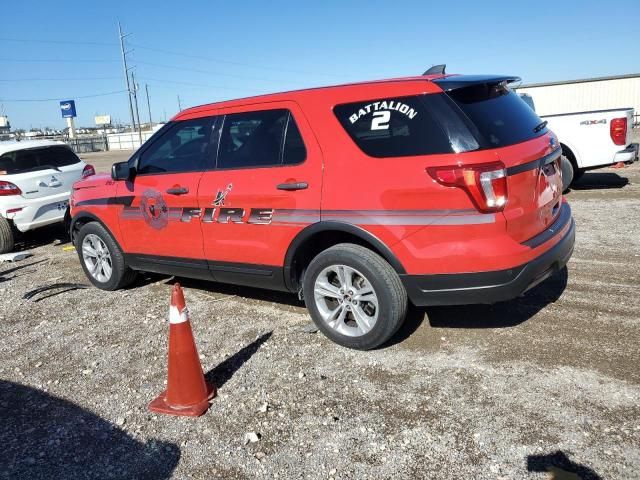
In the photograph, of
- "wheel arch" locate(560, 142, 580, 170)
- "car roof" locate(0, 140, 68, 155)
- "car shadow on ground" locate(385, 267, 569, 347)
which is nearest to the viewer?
"car shadow on ground" locate(385, 267, 569, 347)

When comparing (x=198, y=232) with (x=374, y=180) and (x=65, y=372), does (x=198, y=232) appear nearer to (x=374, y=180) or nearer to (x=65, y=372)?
(x=65, y=372)

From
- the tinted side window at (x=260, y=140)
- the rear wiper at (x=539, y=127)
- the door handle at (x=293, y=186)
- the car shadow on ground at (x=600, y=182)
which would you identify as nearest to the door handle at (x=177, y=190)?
the tinted side window at (x=260, y=140)

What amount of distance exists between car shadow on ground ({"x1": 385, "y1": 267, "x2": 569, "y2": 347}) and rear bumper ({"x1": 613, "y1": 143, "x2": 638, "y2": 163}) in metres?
5.45

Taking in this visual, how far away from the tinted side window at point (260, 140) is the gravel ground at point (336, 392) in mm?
1394

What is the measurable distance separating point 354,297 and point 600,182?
896cm

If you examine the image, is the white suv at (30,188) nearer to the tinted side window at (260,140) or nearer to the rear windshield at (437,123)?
the tinted side window at (260,140)

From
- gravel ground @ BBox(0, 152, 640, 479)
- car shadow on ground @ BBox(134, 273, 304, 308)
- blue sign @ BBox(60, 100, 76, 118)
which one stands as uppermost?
blue sign @ BBox(60, 100, 76, 118)

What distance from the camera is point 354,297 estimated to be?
378cm

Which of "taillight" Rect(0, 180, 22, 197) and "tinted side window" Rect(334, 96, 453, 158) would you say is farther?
"taillight" Rect(0, 180, 22, 197)

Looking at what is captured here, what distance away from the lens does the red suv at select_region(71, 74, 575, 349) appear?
3.27m

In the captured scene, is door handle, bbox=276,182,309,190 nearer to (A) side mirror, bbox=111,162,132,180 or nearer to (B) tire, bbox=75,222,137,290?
(A) side mirror, bbox=111,162,132,180

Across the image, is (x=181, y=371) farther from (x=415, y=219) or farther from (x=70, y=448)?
(x=415, y=219)

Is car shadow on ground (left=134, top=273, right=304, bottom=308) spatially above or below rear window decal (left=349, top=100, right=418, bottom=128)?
below

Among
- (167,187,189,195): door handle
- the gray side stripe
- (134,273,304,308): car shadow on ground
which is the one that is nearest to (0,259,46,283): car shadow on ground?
(134,273,304,308): car shadow on ground
